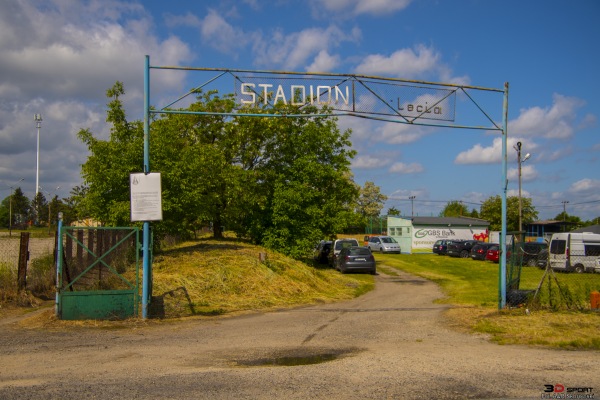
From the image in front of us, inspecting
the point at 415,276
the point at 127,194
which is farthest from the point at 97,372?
the point at 415,276

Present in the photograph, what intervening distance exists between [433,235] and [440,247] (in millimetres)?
5252

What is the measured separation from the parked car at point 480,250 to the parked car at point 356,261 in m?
16.7

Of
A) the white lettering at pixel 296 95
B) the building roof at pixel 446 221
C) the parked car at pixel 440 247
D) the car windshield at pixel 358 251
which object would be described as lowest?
the parked car at pixel 440 247

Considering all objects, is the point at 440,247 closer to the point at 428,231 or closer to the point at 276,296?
the point at 428,231

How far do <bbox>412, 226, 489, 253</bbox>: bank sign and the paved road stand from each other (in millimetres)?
43163

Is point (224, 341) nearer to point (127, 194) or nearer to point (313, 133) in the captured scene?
point (127, 194)

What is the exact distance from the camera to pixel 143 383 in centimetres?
709

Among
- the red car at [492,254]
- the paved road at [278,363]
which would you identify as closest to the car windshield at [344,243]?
the red car at [492,254]

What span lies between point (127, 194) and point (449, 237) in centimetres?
4467

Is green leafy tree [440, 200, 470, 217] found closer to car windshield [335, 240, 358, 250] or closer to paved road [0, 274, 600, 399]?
car windshield [335, 240, 358, 250]

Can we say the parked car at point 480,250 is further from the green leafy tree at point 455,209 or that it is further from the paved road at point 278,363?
the green leafy tree at point 455,209

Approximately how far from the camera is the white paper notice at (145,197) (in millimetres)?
12477

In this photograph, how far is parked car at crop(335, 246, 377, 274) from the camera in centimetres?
2862

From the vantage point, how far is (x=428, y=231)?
5547 centimetres
